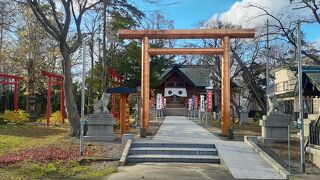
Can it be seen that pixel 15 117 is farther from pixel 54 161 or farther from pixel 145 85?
pixel 54 161

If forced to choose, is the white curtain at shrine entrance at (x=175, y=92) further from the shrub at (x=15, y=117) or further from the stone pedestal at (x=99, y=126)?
the stone pedestal at (x=99, y=126)

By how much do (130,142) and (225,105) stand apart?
19.8 ft

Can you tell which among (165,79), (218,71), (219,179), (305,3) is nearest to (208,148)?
(219,179)

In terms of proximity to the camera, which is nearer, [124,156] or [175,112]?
[124,156]

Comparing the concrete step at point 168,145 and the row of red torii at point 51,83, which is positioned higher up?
the row of red torii at point 51,83

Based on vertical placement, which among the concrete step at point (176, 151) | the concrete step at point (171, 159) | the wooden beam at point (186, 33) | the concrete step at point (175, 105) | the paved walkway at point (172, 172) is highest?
the wooden beam at point (186, 33)

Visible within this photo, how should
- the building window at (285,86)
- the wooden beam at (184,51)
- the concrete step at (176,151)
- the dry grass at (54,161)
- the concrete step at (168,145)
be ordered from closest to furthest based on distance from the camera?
the dry grass at (54,161) → the concrete step at (176,151) → the concrete step at (168,145) → the wooden beam at (184,51) → the building window at (285,86)

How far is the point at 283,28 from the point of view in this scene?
2058 centimetres

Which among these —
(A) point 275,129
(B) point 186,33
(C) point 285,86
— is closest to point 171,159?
(A) point 275,129

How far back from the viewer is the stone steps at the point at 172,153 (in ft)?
40.1

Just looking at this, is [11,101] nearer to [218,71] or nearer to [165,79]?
[165,79]

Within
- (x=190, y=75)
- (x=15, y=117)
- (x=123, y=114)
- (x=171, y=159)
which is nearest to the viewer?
(x=171, y=159)

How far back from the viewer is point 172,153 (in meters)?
12.9

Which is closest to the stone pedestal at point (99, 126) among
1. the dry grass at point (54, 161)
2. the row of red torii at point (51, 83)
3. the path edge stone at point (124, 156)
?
the dry grass at point (54, 161)
